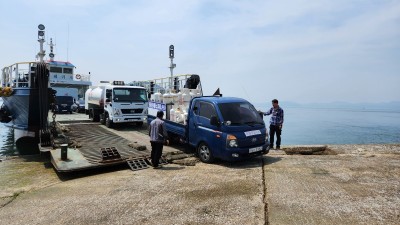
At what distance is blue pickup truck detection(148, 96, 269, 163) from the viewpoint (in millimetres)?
8555

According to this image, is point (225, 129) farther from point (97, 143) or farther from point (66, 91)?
point (66, 91)

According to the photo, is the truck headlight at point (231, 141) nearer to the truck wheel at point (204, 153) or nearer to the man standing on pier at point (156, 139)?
the truck wheel at point (204, 153)

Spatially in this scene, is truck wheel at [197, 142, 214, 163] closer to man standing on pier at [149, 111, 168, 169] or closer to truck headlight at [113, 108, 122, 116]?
man standing on pier at [149, 111, 168, 169]

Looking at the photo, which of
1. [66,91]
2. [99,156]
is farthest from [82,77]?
[99,156]

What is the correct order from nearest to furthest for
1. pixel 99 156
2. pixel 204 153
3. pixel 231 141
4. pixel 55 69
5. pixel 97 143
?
pixel 231 141 → pixel 99 156 → pixel 204 153 → pixel 97 143 → pixel 55 69

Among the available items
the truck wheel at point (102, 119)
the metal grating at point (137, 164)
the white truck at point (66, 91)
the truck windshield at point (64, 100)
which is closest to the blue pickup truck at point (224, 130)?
the metal grating at point (137, 164)

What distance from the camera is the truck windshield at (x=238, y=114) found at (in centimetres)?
895

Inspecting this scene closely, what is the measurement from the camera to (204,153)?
9.34 metres

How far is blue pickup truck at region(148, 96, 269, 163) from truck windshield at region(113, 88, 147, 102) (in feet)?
20.5

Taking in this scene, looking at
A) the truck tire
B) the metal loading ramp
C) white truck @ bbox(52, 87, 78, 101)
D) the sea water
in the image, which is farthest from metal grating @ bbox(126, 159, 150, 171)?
the sea water

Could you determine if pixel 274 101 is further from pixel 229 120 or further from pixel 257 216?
pixel 257 216

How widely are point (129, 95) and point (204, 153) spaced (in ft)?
25.7

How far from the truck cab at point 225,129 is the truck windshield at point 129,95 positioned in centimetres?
652

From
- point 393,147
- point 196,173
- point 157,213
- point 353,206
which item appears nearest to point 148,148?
point 196,173
